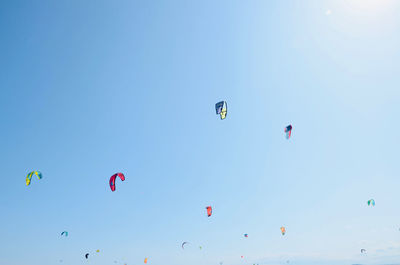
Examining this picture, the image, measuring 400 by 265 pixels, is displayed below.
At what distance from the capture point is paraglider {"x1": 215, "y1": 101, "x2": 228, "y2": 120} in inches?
1099

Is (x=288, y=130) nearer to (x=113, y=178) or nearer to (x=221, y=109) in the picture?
(x=221, y=109)

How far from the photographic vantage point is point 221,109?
Result: 28094 millimetres

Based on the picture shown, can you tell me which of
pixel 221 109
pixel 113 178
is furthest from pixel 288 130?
pixel 113 178

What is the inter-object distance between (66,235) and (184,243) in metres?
24.6

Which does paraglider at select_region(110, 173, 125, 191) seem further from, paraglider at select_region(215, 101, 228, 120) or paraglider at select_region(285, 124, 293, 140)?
paraglider at select_region(285, 124, 293, 140)

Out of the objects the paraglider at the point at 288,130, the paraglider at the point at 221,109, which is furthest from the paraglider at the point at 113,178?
the paraglider at the point at 288,130

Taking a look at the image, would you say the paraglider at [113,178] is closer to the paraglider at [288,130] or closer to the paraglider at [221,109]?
the paraglider at [221,109]

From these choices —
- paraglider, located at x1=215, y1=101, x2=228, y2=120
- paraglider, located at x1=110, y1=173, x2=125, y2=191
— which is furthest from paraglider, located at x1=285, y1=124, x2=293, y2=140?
paraglider, located at x1=110, y1=173, x2=125, y2=191

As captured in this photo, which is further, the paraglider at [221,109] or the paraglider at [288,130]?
the paraglider at [288,130]

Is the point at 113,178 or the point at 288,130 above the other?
the point at 288,130

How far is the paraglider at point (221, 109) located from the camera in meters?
27.9

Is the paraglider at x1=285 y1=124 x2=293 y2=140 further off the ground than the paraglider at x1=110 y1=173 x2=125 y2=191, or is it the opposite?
the paraglider at x1=285 y1=124 x2=293 y2=140

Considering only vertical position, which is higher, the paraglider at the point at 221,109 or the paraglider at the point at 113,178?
the paraglider at the point at 221,109

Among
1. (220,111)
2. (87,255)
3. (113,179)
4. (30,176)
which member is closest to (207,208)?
(113,179)
